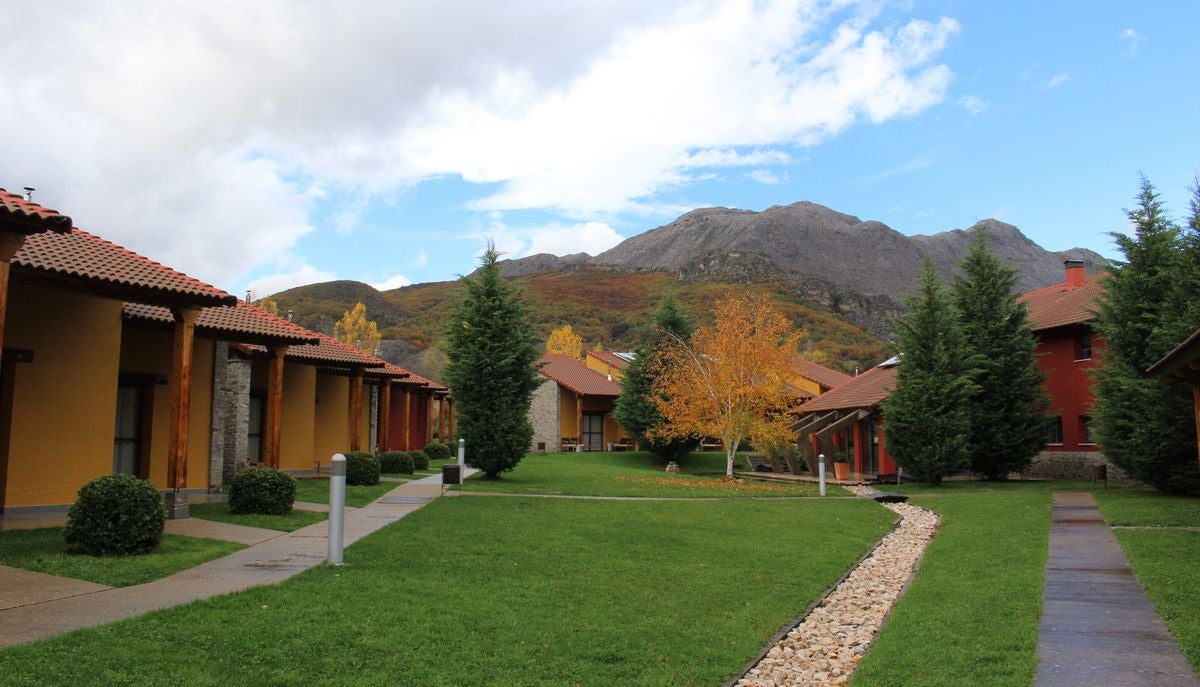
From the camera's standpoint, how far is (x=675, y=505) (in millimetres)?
18344

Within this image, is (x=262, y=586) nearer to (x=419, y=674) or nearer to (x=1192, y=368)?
(x=419, y=674)

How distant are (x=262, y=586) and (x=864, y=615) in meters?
6.44

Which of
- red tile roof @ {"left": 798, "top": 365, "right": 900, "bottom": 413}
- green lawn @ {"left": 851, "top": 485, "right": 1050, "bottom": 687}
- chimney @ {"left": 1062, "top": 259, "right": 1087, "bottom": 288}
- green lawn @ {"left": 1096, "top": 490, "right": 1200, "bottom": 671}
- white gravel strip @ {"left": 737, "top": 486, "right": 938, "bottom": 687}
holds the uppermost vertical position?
chimney @ {"left": 1062, "top": 259, "right": 1087, "bottom": 288}

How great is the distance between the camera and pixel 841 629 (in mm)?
8547

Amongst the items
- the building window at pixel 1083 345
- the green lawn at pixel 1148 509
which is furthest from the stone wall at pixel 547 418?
the green lawn at pixel 1148 509

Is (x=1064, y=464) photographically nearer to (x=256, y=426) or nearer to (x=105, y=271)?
(x=256, y=426)

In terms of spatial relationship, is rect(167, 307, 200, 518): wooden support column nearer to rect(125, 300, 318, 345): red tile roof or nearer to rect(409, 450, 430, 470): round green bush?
rect(125, 300, 318, 345): red tile roof

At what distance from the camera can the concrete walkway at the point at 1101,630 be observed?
5703mm

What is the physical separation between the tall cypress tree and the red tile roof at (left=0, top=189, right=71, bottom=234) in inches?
1111

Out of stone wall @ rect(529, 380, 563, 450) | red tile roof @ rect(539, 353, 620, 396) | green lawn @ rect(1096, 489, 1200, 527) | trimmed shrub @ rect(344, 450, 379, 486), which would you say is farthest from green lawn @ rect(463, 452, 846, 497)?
stone wall @ rect(529, 380, 563, 450)

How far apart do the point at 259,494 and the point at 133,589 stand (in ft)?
21.7

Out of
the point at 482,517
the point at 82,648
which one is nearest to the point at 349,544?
the point at 482,517

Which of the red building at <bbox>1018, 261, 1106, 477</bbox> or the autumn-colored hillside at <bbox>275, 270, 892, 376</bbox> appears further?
the autumn-colored hillside at <bbox>275, 270, 892, 376</bbox>

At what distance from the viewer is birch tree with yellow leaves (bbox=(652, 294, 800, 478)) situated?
2645cm
